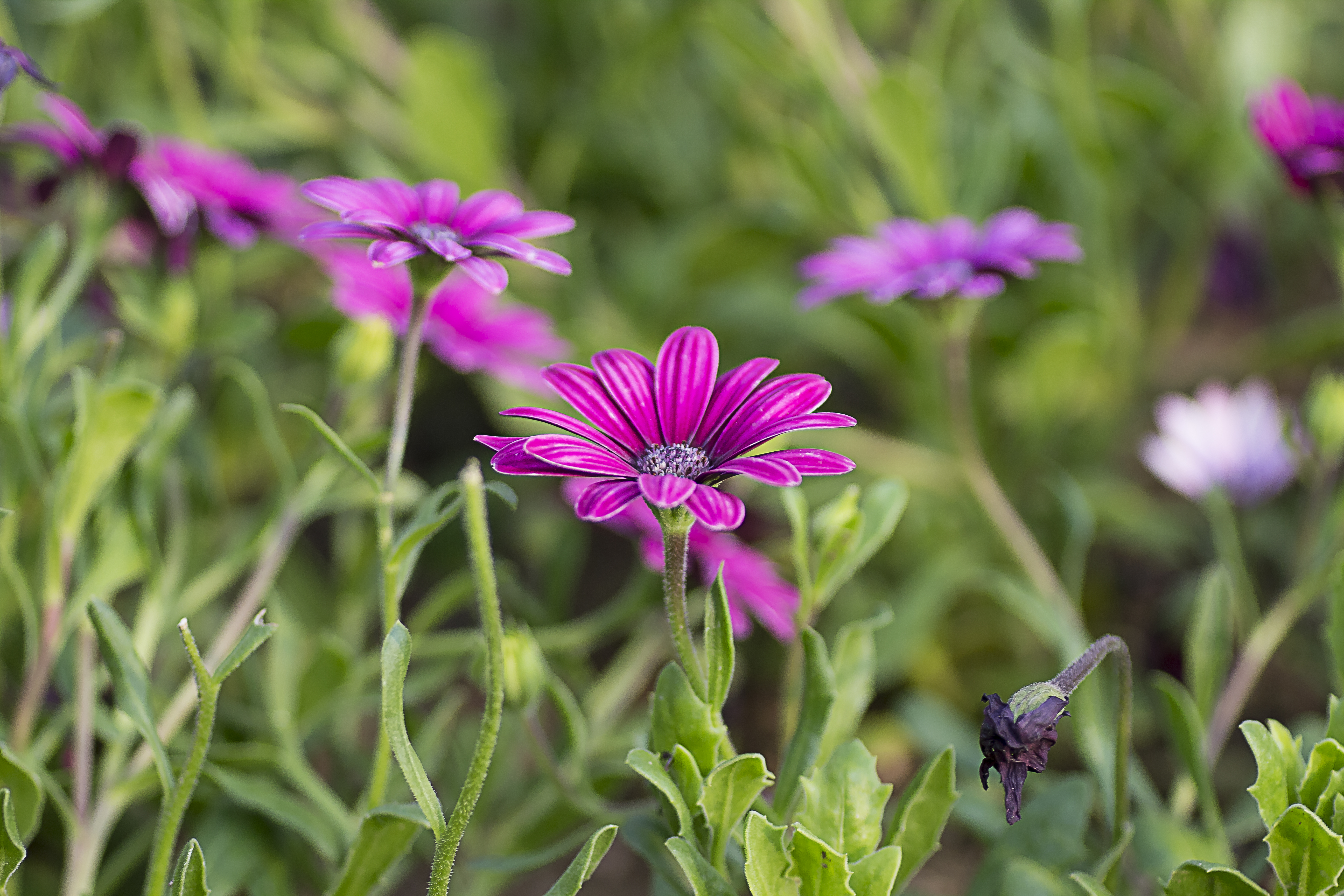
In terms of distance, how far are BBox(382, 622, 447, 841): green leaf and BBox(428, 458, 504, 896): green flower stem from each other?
11mm

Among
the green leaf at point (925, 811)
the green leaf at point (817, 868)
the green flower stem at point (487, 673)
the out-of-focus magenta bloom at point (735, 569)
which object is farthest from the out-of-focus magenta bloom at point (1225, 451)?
the green flower stem at point (487, 673)

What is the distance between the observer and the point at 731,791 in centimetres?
53

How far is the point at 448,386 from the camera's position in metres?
1.39

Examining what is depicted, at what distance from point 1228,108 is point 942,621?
2.14 ft

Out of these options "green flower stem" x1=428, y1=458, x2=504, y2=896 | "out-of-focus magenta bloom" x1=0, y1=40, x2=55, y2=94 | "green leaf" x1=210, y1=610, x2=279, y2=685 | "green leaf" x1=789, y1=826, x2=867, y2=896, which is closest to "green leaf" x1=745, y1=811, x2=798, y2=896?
"green leaf" x1=789, y1=826, x2=867, y2=896

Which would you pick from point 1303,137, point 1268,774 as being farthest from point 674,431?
point 1303,137

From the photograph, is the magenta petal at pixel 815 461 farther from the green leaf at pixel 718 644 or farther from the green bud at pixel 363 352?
the green bud at pixel 363 352

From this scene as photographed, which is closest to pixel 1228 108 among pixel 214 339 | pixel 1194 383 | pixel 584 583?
pixel 1194 383

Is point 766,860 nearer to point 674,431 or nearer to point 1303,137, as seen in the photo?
point 674,431

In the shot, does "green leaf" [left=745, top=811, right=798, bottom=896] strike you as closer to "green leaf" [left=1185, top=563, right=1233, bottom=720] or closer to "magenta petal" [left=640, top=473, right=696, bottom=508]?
"magenta petal" [left=640, top=473, right=696, bottom=508]

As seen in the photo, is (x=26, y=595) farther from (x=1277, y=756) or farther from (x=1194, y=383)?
(x=1194, y=383)

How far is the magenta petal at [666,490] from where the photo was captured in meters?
0.44

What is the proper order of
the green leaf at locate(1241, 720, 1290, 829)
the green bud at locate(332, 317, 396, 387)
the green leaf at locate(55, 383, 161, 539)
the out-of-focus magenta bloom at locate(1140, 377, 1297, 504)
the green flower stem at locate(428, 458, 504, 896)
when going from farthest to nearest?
the out-of-focus magenta bloom at locate(1140, 377, 1297, 504) < the green bud at locate(332, 317, 396, 387) < the green leaf at locate(55, 383, 161, 539) < the green leaf at locate(1241, 720, 1290, 829) < the green flower stem at locate(428, 458, 504, 896)

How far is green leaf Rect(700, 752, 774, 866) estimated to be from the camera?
1.69 feet
